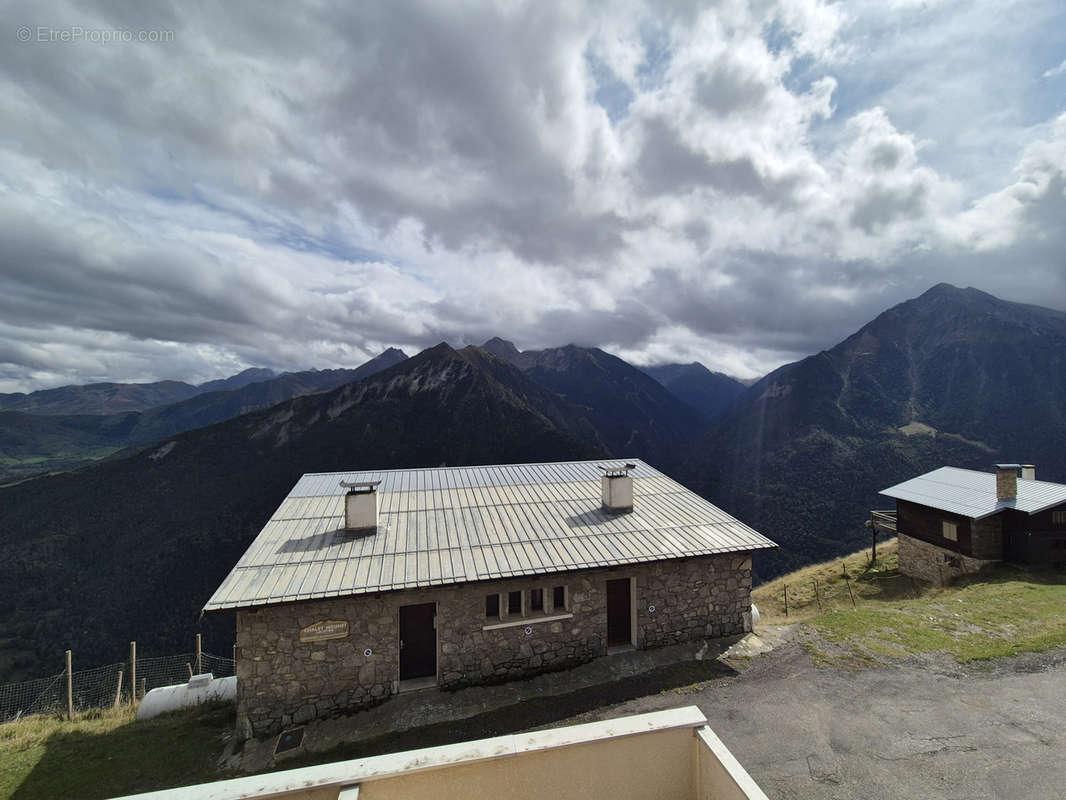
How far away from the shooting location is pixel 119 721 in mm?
11156

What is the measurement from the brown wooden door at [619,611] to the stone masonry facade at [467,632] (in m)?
0.43

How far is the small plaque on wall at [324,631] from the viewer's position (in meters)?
9.90

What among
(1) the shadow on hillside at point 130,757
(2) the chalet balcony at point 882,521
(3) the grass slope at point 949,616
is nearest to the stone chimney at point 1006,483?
(3) the grass slope at point 949,616

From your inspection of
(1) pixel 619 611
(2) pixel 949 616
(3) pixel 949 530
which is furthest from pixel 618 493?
(3) pixel 949 530

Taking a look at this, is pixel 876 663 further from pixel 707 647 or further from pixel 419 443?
pixel 419 443

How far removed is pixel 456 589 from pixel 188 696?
7.94 m

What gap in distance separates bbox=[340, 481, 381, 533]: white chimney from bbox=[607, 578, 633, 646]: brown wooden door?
7018 mm

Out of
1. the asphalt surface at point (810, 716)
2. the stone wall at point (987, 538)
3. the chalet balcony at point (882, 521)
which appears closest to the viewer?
the asphalt surface at point (810, 716)

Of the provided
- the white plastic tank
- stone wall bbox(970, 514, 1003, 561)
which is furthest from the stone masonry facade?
stone wall bbox(970, 514, 1003, 561)

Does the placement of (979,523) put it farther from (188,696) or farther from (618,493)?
(188,696)

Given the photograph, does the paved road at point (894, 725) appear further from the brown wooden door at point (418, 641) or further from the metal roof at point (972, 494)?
the metal roof at point (972, 494)

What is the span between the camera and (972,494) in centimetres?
2398

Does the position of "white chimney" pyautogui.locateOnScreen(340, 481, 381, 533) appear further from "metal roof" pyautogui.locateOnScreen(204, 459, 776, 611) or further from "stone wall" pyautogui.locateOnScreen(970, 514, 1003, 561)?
"stone wall" pyautogui.locateOnScreen(970, 514, 1003, 561)

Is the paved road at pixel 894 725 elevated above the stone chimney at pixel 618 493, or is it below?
below
